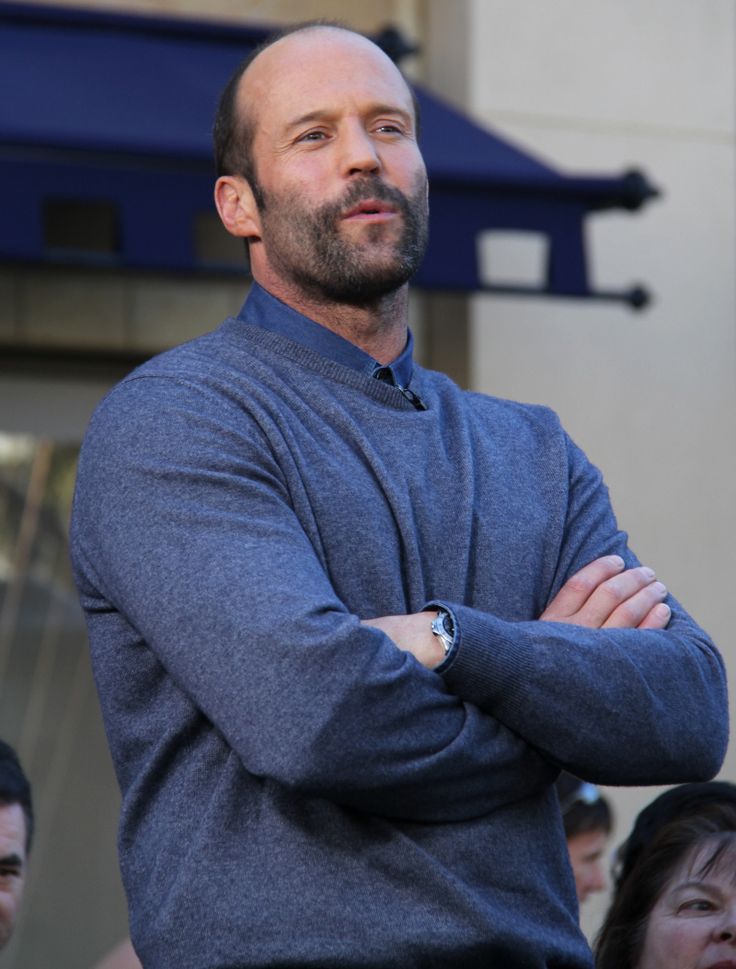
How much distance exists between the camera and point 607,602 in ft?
7.57

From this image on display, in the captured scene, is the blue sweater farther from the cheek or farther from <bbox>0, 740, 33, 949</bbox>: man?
<bbox>0, 740, 33, 949</bbox>: man

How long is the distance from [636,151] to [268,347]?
188 inches

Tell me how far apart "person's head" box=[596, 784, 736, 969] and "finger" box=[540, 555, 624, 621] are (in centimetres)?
119

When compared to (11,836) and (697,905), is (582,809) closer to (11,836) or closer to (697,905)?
(697,905)

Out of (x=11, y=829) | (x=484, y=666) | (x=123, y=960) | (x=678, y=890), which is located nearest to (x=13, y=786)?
(x=11, y=829)

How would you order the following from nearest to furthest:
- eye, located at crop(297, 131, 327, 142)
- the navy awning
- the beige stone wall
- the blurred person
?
eye, located at crop(297, 131, 327, 142) < the blurred person < the navy awning < the beige stone wall

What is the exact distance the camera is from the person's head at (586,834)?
4348mm

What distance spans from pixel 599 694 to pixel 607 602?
244mm

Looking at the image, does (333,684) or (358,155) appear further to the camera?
(358,155)

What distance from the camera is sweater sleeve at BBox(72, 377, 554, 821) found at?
6.41 feet

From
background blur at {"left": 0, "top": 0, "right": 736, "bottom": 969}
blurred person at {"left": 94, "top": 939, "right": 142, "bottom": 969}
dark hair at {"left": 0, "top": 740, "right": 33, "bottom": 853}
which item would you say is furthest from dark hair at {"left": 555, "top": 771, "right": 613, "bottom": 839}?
background blur at {"left": 0, "top": 0, "right": 736, "bottom": 969}

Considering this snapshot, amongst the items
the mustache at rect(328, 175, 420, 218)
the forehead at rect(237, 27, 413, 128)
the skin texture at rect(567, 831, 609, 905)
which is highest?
the forehead at rect(237, 27, 413, 128)

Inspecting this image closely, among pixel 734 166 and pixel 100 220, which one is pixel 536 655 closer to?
pixel 100 220

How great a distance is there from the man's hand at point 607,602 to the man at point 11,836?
1787 mm
